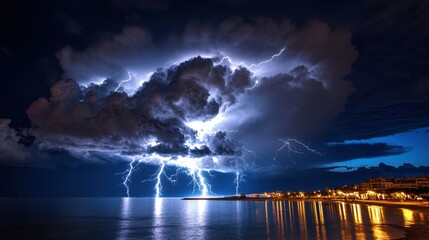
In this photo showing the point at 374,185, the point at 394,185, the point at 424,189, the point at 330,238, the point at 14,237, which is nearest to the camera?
the point at 330,238

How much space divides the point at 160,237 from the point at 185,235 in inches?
111

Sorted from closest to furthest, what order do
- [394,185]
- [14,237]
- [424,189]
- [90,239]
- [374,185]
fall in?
[90,239], [14,237], [424,189], [394,185], [374,185]

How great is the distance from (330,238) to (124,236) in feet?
69.9

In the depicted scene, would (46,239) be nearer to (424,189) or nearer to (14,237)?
(14,237)

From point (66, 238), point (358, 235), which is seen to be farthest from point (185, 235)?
point (358, 235)

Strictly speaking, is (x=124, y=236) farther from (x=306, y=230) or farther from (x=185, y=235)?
(x=306, y=230)

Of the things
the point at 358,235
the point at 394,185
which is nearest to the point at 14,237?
the point at 358,235

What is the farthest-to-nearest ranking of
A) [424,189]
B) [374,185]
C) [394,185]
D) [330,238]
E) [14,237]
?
[374,185] → [394,185] → [424,189] → [14,237] → [330,238]

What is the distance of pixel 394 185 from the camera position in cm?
14775

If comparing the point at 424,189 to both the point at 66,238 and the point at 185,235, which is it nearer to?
the point at 185,235

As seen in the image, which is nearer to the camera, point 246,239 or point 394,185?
point 246,239

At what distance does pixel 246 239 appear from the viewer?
29.3 m

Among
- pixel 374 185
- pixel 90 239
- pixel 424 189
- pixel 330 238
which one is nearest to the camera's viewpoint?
pixel 330 238

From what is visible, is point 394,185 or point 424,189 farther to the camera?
point 394,185
